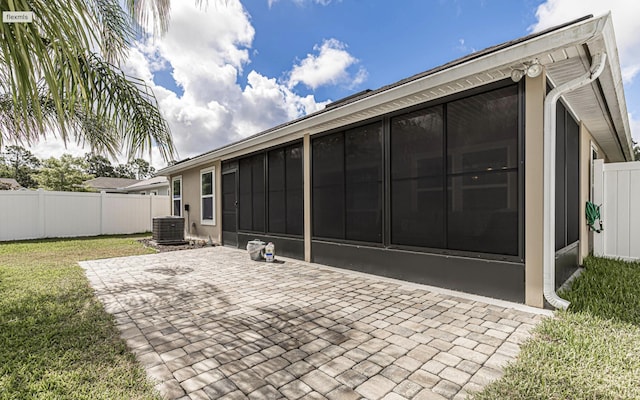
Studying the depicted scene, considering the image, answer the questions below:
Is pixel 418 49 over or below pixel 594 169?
over

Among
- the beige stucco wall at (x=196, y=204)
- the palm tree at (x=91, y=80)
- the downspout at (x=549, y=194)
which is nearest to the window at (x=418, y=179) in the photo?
the downspout at (x=549, y=194)

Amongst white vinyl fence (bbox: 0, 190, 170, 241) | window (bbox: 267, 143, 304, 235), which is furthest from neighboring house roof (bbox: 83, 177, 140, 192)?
window (bbox: 267, 143, 304, 235)

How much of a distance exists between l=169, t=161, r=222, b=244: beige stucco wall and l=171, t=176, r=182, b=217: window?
38 centimetres

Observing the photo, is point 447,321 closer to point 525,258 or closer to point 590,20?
point 525,258

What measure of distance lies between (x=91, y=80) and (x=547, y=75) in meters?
5.25

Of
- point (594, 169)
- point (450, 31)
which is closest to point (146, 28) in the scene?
point (450, 31)

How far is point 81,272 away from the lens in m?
5.22

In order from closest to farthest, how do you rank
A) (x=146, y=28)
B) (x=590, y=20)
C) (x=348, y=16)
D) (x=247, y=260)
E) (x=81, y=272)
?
1. (x=590, y=20)
2. (x=146, y=28)
3. (x=81, y=272)
4. (x=247, y=260)
5. (x=348, y=16)

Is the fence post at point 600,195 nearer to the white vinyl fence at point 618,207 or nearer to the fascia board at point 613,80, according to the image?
the white vinyl fence at point 618,207

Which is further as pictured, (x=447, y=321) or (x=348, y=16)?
(x=348, y=16)

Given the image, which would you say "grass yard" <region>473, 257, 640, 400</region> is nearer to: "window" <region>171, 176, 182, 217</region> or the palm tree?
the palm tree

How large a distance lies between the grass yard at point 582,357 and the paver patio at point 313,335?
14cm

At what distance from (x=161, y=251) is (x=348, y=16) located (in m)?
7.80

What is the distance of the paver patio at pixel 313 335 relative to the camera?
194 cm
